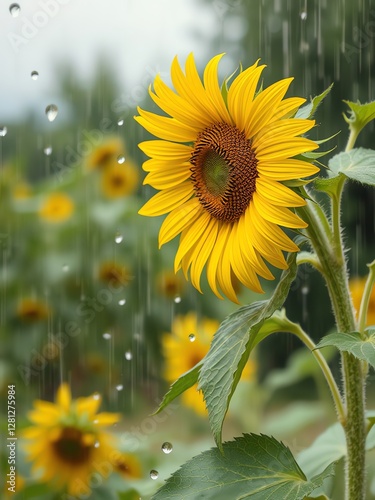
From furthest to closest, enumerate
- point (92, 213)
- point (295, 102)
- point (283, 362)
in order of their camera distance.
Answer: point (283, 362) → point (92, 213) → point (295, 102)

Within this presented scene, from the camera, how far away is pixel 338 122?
1898 mm

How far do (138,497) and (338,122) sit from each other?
1396mm

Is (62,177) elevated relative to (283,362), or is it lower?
elevated

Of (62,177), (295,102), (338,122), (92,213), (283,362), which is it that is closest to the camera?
(295,102)

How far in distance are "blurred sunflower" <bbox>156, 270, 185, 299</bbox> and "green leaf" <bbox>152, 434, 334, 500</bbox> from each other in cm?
102

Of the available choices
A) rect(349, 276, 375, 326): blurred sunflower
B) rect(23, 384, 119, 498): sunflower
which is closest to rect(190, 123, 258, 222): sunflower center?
rect(23, 384, 119, 498): sunflower

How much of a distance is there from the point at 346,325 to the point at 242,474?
0.33 ft

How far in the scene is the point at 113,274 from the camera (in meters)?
1.48

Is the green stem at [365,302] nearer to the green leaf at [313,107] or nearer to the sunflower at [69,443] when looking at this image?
the green leaf at [313,107]

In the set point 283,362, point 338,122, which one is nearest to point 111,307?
point 338,122

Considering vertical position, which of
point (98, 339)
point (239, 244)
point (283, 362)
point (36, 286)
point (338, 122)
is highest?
point (338, 122)

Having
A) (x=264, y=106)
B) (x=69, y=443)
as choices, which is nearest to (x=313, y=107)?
(x=264, y=106)

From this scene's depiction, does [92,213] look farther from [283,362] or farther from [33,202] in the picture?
[283,362]

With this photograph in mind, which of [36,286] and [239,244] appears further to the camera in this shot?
[36,286]
